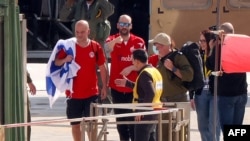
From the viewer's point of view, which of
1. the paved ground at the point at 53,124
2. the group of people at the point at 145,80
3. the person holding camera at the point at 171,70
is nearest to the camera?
the group of people at the point at 145,80

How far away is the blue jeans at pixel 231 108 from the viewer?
36.8ft

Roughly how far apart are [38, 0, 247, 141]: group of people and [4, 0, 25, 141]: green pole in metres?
1.48

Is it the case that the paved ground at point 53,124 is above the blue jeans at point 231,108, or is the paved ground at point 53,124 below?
below

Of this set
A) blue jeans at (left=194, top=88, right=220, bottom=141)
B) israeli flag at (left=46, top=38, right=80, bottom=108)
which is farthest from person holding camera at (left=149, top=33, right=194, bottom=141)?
israeli flag at (left=46, top=38, right=80, bottom=108)

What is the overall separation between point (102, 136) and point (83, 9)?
4569 mm

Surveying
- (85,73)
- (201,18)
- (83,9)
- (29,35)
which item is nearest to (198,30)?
(201,18)

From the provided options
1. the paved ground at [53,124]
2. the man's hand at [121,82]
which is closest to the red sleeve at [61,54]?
the man's hand at [121,82]

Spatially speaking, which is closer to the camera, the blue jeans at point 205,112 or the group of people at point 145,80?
the group of people at point 145,80

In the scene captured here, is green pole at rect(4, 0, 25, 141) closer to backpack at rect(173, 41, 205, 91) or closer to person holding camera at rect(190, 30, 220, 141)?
backpack at rect(173, 41, 205, 91)

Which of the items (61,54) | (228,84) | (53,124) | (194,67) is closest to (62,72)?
(61,54)

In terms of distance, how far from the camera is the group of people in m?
10.4

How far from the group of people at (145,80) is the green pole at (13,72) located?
1.48 metres

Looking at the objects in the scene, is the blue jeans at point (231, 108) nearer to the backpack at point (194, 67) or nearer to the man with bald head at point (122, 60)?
the backpack at point (194, 67)

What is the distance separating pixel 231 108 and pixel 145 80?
1.53m
